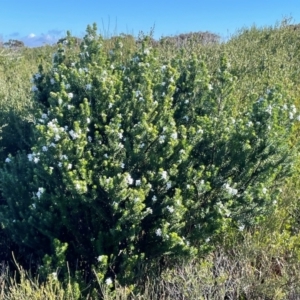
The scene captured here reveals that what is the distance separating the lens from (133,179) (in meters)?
3.08

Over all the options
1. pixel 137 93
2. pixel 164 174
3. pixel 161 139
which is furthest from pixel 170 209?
pixel 137 93

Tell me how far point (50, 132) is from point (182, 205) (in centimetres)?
102

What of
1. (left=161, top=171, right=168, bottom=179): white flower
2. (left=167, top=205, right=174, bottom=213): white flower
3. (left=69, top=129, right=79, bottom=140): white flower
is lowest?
(left=167, top=205, right=174, bottom=213): white flower

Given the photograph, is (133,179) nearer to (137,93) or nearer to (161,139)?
(161,139)

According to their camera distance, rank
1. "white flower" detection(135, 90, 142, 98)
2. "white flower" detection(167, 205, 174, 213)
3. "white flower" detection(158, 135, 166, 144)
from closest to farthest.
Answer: "white flower" detection(167, 205, 174, 213) → "white flower" detection(158, 135, 166, 144) → "white flower" detection(135, 90, 142, 98)

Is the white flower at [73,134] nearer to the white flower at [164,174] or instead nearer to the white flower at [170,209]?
the white flower at [164,174]

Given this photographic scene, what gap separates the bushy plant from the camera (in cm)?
285

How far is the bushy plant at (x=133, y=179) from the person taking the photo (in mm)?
2846

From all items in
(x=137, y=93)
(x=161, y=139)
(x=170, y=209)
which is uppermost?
(x=137, y=93)

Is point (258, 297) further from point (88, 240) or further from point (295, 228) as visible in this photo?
point (88, 240)

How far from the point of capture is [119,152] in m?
3.08

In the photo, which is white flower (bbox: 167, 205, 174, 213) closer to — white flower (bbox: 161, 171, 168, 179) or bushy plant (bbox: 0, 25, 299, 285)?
bushy plant (bbox: 0, 25, 299, 285)

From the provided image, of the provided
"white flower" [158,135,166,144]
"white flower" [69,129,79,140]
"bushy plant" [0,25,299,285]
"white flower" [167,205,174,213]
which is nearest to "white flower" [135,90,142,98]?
"bushy plant" [0,25,299,285]

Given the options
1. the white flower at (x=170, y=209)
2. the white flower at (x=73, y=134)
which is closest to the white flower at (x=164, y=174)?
the white flower at (x=170, y=209)
